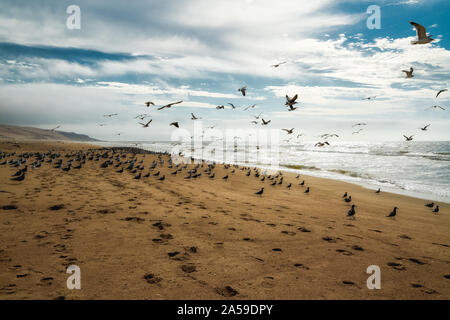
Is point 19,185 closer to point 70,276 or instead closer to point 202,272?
point 70,276

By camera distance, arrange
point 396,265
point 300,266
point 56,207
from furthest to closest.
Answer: point 56,207 < point 396,265 < point 300,266

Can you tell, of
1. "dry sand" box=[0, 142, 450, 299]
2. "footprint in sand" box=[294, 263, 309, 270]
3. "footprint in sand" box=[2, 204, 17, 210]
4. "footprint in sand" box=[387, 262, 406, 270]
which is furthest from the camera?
"footprint in sand" box=[2, 204, 17, 210]

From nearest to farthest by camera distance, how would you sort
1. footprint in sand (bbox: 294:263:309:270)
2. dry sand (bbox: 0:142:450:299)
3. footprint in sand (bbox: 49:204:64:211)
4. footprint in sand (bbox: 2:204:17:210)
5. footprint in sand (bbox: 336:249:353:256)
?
dry sand (bbox: 0:142:450:299) < footprint in sand (bbox: 294:263:309:270) < footprint in sand (bbox: 336:249:353:256) < footprint in sand (bbox: 2:204:17:210) < footprint in sand (bbox: 49:204:64:211)

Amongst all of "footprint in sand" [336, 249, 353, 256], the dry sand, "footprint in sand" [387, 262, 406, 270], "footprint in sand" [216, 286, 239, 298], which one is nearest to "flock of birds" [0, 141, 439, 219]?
the dry sand

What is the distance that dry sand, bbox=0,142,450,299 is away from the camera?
4211 millimetres

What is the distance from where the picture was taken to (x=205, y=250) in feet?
18.8

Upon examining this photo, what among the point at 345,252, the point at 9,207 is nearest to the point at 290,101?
the point at 345,252

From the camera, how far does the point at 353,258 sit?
18.8 feet

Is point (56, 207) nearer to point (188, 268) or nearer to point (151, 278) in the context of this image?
point (151, 278)

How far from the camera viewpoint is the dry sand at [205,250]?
13.8 feet

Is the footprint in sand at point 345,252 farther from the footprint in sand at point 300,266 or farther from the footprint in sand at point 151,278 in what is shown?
the footprint in sand at point 151,278

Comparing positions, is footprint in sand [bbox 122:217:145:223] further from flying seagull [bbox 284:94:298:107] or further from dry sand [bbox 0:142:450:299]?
flying seagull [bbox 284:94:298:107]

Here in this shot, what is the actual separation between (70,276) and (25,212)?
5021 mm

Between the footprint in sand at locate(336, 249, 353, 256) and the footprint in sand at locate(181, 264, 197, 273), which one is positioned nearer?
the footprint in sand at locate(181, 264, 197, 273)
